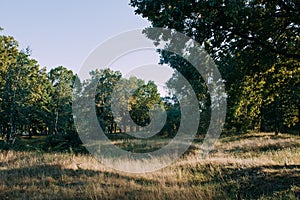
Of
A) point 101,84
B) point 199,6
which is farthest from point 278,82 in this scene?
point 101,84

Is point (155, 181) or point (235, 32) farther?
point (155, 181)

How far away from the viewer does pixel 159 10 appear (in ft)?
27.9

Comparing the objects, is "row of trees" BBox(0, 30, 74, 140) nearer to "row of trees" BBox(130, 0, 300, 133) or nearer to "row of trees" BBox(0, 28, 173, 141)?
"row of trees" BBox(0, 28, 173, 141)

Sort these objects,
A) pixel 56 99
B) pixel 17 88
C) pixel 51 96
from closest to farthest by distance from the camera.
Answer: pixel 17 88 < pixel 56 99 < pixel 51 96

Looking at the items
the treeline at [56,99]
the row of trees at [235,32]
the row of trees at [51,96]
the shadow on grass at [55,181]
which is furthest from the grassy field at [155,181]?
the row of trees at [51,96]

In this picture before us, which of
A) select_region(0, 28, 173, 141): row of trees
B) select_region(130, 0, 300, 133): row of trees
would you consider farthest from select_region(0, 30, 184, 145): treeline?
select_region(130, 0, 300, 133): row of trees

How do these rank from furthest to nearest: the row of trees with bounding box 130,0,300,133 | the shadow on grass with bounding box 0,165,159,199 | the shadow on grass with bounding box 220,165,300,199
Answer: the row of trees with bounding box 130,0,300,133
the shadow on grass with bounding box 0,165,159,199
the shadow on grass with bounding box 220,165,300,199

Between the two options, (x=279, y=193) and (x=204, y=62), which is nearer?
(x=279, y=193)

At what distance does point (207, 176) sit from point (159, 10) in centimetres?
673

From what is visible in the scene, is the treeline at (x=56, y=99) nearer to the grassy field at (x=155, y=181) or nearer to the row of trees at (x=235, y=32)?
the grassy field at (x=155, y=181)

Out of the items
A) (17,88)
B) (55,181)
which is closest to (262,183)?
(55,181)

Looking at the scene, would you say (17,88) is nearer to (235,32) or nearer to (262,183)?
(235,32)

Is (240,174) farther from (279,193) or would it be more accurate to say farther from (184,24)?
(184,24)

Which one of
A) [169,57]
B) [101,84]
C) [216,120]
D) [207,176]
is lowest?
[207,176]
